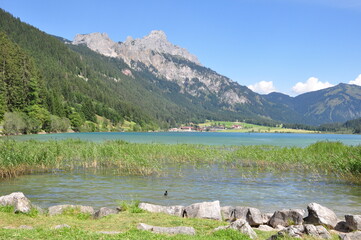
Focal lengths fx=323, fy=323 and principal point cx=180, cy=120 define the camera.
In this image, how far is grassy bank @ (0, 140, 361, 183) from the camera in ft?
109

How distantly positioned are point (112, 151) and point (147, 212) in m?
26.3

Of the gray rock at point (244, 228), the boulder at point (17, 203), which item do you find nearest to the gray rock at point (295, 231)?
the gray rock at point (244, 228)

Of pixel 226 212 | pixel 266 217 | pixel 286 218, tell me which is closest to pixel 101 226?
pixel 226 212

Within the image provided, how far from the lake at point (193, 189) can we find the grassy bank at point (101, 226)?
19.3ft

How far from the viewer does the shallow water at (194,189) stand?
24.5m

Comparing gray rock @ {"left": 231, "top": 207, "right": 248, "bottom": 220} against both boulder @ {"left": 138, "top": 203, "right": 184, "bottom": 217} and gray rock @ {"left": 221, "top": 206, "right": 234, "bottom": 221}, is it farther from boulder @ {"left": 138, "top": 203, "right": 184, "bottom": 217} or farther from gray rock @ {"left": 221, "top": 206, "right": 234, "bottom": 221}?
boulder @ {"left": 138, "top": 203, "right": 184, "bottom": 217}

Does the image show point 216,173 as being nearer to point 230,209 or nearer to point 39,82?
point 230,209

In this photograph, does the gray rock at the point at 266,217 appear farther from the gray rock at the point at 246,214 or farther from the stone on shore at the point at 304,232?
the stone on shore at the point at 304,232

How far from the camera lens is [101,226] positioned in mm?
15148

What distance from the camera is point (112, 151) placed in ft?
A: 144

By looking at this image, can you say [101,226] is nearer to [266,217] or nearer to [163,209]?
[163,209]

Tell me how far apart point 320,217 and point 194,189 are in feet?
43.6

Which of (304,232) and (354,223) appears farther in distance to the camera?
(354,223)

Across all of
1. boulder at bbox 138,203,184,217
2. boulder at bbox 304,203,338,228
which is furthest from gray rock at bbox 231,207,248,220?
boulder at bbox 304,203,338,228
